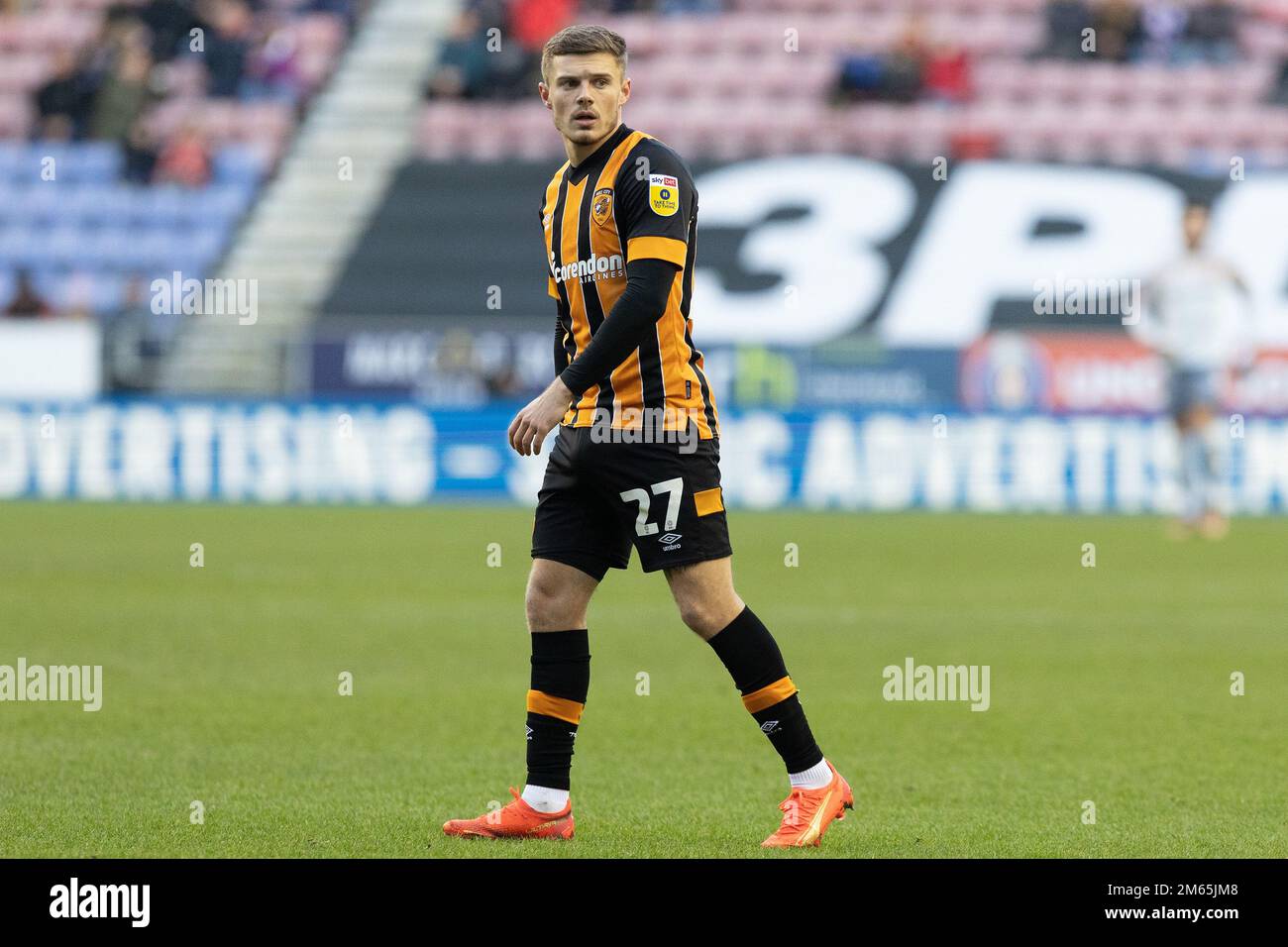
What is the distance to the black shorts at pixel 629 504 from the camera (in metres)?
5.09

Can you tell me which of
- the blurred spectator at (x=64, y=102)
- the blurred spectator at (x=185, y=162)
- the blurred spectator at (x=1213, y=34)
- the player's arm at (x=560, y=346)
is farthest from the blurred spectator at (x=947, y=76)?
the player's arm at (x=560, y=346)

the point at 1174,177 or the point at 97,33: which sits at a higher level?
the point at 97,33

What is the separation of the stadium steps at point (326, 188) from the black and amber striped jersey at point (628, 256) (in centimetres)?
1661

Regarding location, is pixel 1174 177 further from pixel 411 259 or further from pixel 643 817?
pixel 643 817

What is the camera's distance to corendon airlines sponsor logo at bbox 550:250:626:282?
5113 mm

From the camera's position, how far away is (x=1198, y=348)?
16719 millimetres

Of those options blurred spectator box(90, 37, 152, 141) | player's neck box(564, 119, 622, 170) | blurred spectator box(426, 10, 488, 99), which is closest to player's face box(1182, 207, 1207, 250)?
player's neck box(564, 119, 622, 170)

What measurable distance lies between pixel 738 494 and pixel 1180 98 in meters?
10.4

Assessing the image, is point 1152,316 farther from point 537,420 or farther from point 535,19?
point 537,420

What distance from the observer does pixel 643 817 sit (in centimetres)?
555

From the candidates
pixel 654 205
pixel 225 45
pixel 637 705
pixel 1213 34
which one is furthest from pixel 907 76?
pixel 654 205

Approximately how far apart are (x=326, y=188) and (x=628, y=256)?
2092 cm
